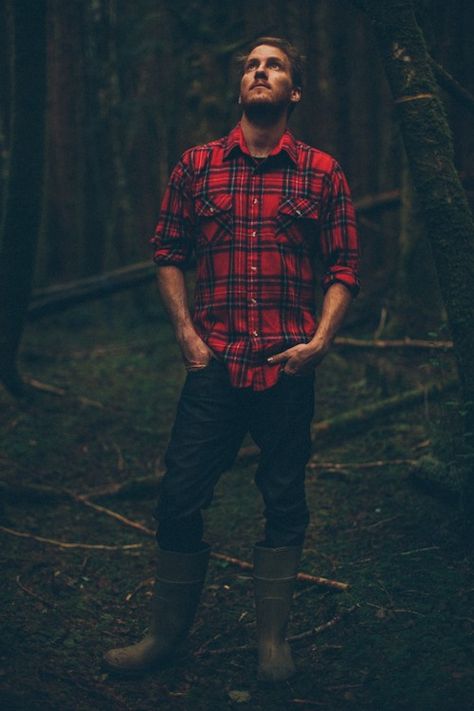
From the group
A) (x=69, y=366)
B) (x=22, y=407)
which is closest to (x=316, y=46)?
(x=69, y=366)

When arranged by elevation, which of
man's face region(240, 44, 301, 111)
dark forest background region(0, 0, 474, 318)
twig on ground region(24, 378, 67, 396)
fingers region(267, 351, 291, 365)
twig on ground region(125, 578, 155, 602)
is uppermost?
dark forest background region(0, 0, 474, 318)

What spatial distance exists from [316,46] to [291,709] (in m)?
9.63

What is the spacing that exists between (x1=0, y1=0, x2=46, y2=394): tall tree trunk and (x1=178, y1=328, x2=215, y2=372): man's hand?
→ 9.35ft

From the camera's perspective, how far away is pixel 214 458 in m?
3.18

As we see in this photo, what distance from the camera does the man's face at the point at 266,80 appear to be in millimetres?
3129

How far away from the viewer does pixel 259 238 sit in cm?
312

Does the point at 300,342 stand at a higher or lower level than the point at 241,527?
higher

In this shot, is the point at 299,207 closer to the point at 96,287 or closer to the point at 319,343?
the point at 319,343

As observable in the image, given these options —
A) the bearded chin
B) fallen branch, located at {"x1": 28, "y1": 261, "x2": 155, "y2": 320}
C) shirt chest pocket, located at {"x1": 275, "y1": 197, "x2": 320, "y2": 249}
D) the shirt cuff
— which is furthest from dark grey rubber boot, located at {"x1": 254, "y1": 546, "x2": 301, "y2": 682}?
fallen branch, located at {"x1": 28, "y1": 261, "x2": 155, "y2": 320}

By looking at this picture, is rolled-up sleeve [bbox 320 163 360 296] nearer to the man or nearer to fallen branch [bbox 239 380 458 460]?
the man

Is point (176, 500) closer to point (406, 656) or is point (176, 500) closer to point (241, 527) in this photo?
point (406, 656)

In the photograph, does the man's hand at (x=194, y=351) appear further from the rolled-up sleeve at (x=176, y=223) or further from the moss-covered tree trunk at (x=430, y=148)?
the moss-covered tree trunk at (x=430, y=148)

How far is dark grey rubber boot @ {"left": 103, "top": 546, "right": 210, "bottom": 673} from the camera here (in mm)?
3254

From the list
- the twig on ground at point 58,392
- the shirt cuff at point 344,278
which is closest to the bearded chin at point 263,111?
the shirt cuff at point 344,278
